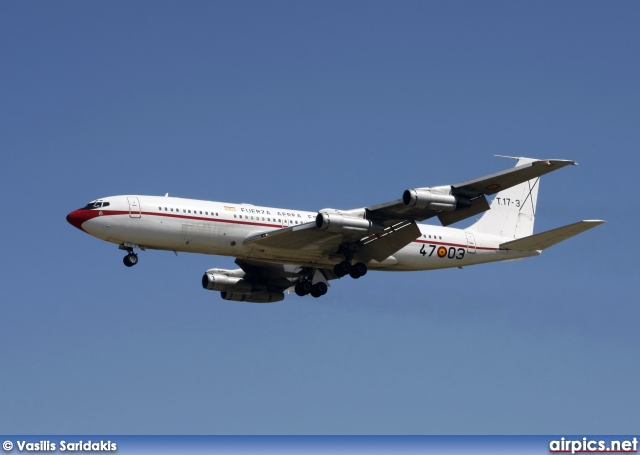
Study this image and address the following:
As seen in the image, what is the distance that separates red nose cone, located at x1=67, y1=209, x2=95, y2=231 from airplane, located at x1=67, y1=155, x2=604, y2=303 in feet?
0.19

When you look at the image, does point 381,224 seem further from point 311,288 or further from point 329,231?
point 311,288

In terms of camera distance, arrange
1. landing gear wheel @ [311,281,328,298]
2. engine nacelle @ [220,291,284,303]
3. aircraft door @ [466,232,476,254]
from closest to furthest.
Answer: landing gear wheel @ [311,281,328,298] < aircraft door @ [466,232,476,254] < engine nacelle @ [220,291,284,303]

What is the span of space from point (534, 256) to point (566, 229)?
5736 mm

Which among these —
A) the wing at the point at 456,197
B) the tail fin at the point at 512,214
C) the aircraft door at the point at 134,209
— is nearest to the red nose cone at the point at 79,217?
the aircraft door at the point at 134,209

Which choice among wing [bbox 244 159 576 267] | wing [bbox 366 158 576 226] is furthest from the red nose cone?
wing [bbox 366 158 576 226]

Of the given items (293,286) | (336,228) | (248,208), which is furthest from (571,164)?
(293,286)

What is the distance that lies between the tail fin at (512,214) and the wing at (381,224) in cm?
733

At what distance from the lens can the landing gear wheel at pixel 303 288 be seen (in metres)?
64.6

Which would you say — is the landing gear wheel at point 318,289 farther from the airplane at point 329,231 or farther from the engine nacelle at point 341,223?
the engine nacelle at point 341,223

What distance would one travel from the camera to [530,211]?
6944 cm

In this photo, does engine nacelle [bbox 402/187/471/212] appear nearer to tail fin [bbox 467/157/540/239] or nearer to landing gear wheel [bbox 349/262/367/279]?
landing gear wheel [bbox 349/262/367/279]

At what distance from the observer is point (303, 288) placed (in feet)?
213

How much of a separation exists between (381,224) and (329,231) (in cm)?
283

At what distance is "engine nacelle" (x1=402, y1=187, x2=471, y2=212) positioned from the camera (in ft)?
182
